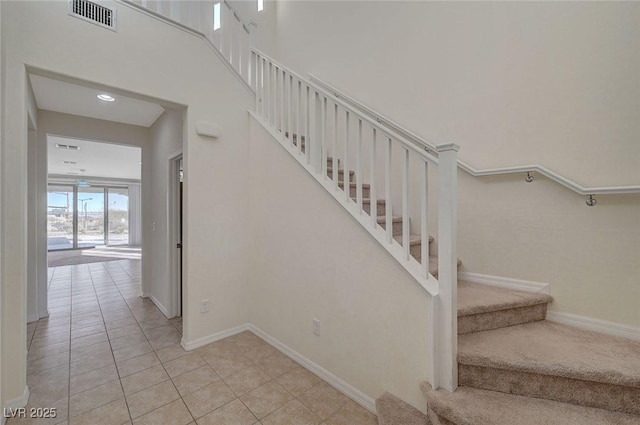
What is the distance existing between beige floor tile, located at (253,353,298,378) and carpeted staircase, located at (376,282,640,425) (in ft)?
3.00

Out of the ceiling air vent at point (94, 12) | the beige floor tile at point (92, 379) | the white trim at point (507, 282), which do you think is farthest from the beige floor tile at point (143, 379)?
the ceiling air vent at point (94, 12)

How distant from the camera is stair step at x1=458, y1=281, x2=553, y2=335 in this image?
71.1 inches

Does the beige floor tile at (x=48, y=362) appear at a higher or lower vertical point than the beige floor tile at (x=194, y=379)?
higher

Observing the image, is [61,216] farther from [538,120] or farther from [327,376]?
[538,120]

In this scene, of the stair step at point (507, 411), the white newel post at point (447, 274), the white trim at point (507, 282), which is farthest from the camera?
the white trim at point (507, 282)

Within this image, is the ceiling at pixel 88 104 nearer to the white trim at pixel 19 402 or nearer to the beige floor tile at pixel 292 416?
the white trim at pixel 19 402

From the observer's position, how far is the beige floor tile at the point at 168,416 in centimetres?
174

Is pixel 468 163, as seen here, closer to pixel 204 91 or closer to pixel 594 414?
pixel 594 414

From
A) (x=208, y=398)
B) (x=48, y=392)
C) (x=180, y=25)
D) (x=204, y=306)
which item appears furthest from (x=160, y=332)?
(x=180, y=25)

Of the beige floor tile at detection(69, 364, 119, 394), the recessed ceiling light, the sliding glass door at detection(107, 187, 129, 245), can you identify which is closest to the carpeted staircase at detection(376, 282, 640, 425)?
the beige floor tile at detection(69, 364, 119, 394)

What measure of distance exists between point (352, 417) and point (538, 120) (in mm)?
2475

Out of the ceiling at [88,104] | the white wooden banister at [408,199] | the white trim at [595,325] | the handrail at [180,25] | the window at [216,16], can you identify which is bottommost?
the white trim at [595,325]

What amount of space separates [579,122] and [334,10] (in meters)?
2.90

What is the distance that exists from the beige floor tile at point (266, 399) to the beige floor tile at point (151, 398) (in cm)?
53
